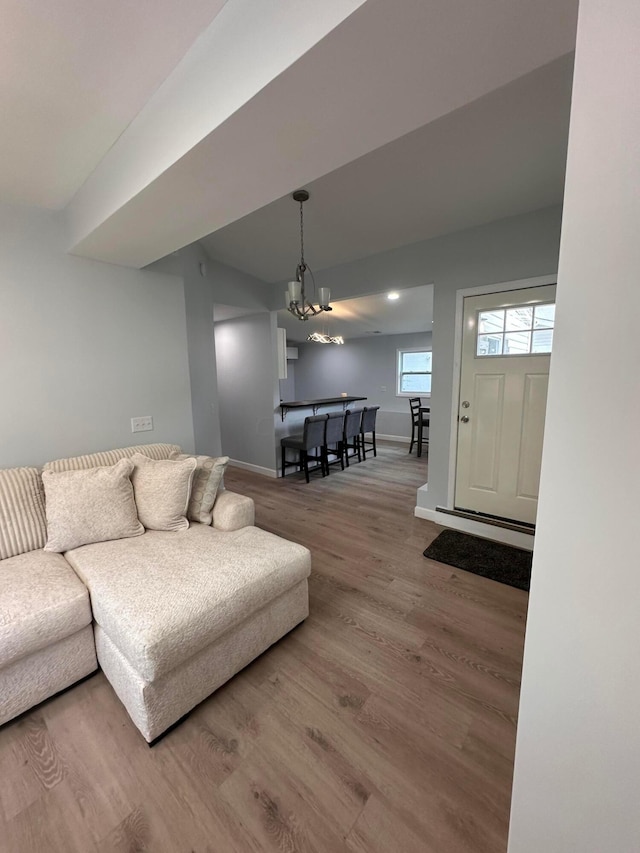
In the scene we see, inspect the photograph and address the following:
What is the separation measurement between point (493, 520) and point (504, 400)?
3.38 ft

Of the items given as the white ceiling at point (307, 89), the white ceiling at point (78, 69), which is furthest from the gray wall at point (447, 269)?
the white ceiling at point (78, 69)

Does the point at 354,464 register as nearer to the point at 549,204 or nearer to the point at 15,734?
the point at 549,204

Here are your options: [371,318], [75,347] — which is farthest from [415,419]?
[75,347]

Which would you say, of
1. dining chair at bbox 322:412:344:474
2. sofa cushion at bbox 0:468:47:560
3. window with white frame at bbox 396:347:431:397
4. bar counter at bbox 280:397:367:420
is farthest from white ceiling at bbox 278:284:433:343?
sofa cushion at bbox 0:468:47:560

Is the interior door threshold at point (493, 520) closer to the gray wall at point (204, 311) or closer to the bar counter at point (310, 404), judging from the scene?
the bar counter at point (310, 404)

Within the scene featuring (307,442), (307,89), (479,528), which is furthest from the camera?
(307,442)

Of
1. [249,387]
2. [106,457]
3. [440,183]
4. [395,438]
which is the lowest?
[395,438]

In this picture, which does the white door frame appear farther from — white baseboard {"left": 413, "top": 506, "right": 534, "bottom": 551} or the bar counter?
the bar counter

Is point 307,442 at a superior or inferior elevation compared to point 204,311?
inferior

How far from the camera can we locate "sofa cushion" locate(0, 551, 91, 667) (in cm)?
129

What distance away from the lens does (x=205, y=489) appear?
2182 mm

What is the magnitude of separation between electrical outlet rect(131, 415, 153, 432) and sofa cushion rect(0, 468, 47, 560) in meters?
0.76

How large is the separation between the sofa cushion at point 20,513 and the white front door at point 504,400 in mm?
3092

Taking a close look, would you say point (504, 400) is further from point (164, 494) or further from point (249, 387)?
point (249, 387)
